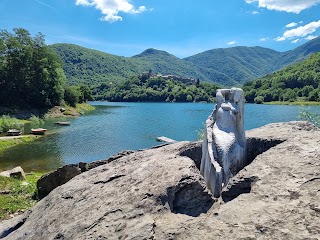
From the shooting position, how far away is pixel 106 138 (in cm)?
4578

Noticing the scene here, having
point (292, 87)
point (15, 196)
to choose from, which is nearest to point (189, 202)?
point (15, 196)

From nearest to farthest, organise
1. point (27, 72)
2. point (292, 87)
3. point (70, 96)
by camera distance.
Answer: point (27, 72) → point (70, 96) → point (292, 87)

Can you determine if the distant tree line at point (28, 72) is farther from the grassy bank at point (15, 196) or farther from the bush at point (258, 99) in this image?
the bush at point (258, 99)

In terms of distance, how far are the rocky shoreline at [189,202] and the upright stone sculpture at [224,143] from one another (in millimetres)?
419

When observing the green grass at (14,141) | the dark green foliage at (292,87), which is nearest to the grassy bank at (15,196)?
the green grass at (14,141)

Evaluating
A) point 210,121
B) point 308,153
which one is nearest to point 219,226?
point 308,153

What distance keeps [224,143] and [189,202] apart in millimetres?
1953

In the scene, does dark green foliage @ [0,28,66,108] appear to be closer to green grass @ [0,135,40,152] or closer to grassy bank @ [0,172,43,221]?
green grass @ [0,135,40,152]

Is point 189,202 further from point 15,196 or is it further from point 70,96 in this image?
point 70,96

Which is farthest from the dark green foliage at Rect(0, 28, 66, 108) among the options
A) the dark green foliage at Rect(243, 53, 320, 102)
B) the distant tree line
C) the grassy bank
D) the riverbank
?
the dark green foliage at Rect(243, 53, 320, 102)

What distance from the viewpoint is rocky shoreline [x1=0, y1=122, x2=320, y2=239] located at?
5.80 m

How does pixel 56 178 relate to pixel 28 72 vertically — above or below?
below

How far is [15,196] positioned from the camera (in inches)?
643

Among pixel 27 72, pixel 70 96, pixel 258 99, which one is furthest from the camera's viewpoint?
pixel 258 99
